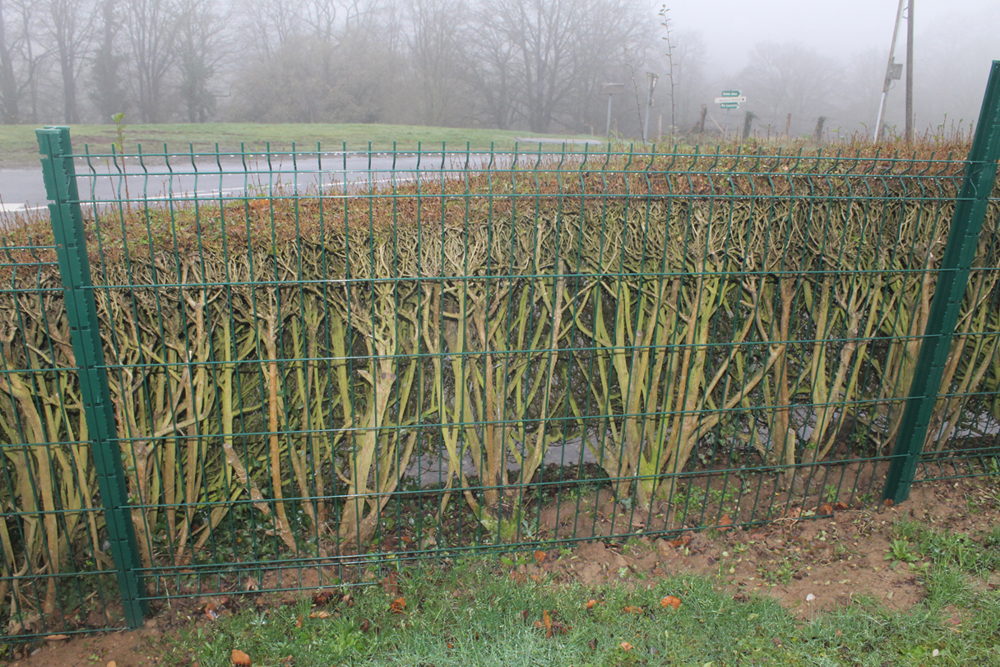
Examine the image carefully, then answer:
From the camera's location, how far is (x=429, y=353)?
3.00 meters

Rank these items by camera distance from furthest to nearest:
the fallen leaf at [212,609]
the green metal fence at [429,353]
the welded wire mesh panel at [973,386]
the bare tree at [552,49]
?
1. the bare tree at [552,49]
2. the welded wire mesh panel at [973,386]
3. the fallen leaf at [212,609]
4. the green metal fence at [429,353]

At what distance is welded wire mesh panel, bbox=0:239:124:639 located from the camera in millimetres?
2775

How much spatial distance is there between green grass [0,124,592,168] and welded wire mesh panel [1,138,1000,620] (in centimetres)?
1342

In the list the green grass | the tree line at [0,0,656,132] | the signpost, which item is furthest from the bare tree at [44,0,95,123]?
the signpost

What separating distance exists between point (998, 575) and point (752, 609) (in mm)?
1293

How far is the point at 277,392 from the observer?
320 cm

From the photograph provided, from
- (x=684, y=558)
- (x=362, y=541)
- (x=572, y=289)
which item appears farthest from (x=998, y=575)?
(x=362, y=541)

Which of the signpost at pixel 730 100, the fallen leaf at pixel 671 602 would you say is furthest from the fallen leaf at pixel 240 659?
the signpost at pixel 730 100

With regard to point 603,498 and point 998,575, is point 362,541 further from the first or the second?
point 998,575

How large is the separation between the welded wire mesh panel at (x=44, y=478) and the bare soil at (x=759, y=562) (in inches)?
8.6

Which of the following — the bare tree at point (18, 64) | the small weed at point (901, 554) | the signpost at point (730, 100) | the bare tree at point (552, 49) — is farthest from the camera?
the bare tree at point (552, 49)

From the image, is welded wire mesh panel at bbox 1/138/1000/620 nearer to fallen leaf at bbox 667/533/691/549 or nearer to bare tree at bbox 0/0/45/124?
fallen leaf at bbox 667/533/691/549

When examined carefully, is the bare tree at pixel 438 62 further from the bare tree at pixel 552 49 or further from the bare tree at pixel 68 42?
the bare tree at pixel 68 42

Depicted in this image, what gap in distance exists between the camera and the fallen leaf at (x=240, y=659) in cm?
276
